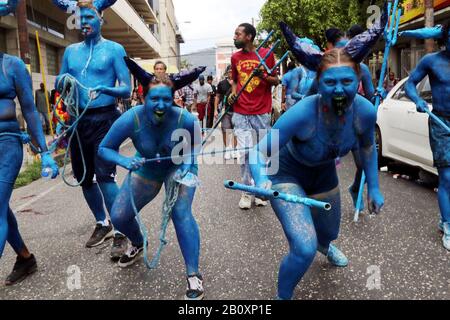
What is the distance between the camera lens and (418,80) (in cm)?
418

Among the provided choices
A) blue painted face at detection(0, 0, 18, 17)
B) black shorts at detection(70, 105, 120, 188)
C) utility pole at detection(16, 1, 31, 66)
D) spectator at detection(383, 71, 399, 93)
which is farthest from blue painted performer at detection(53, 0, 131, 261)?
spectator at detection(383, 71, 399, 93)

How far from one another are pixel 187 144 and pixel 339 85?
1.18 meters

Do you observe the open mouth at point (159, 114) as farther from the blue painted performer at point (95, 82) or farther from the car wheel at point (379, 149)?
the car wheel at point (379, 149)

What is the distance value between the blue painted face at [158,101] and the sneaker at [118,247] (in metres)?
1.40

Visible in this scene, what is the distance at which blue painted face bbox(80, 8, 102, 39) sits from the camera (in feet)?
12.4

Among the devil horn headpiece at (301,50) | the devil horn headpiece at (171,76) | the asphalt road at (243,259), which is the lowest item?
the asphalt road at (243,259)

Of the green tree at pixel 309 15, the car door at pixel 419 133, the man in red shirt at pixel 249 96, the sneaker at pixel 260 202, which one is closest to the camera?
the man in red shirt at pixel 249 96

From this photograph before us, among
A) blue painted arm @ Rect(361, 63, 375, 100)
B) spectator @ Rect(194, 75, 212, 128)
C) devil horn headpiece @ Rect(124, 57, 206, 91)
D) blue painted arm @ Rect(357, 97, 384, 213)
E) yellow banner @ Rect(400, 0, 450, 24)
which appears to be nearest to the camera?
blue painted arm @ Rect(357, 97, 384, 213)

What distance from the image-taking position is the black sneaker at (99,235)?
415 cm

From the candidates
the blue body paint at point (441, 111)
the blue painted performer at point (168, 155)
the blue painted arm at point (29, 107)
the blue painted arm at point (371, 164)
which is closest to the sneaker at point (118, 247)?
the blue painted performer at point (168, 155)

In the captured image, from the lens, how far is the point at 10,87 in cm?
320

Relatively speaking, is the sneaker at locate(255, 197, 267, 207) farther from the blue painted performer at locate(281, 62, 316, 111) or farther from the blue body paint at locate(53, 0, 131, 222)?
the blue body paint at locate(53, 0, 131, 222)

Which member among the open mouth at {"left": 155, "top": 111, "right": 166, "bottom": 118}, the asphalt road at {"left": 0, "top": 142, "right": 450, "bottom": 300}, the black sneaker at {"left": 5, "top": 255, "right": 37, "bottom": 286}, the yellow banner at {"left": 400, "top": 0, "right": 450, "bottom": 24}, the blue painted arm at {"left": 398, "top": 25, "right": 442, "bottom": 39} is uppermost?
the yellow banner at {"left": 400, "top": 0, "right": 450, "bottom": 24}
